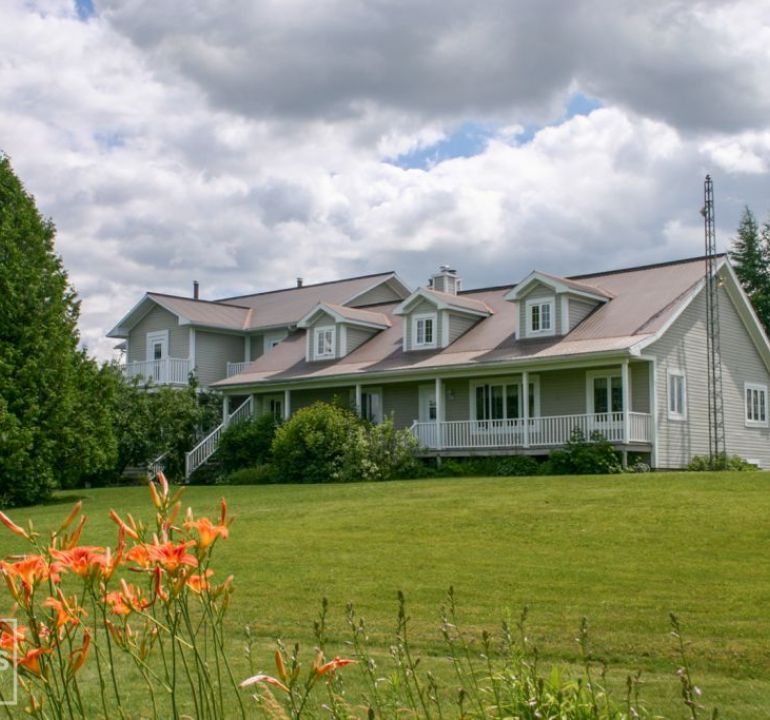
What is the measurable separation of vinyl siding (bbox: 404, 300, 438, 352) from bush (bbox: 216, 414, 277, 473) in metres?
5.19

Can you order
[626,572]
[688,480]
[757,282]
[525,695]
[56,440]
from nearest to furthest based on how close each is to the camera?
[525,695]
[626,572]
[688,480]
[56,440]
[757,282]

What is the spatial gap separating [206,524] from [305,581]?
403 inches

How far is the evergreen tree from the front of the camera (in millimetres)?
25422

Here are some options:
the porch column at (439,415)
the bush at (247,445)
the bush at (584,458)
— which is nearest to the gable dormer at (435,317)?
the porch column at (439,415)

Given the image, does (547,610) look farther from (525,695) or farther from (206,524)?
(206,524)

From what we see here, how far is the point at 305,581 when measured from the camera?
42.4 ft

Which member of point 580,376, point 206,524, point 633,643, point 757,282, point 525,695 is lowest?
point 633,643

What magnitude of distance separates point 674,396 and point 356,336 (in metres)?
11.7

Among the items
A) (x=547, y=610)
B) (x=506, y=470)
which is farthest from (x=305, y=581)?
(x=506, y=470)

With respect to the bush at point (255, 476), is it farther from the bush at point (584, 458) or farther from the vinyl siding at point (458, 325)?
the bush at point (584, 458)

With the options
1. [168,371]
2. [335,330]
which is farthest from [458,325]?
[168,371]

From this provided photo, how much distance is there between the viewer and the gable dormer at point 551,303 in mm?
29609

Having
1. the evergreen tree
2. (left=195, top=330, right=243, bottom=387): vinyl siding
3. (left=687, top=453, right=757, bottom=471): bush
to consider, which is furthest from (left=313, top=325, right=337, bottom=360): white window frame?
(left=687, top=453, right=757, bottom=471): bush

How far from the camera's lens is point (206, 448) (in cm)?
3450
